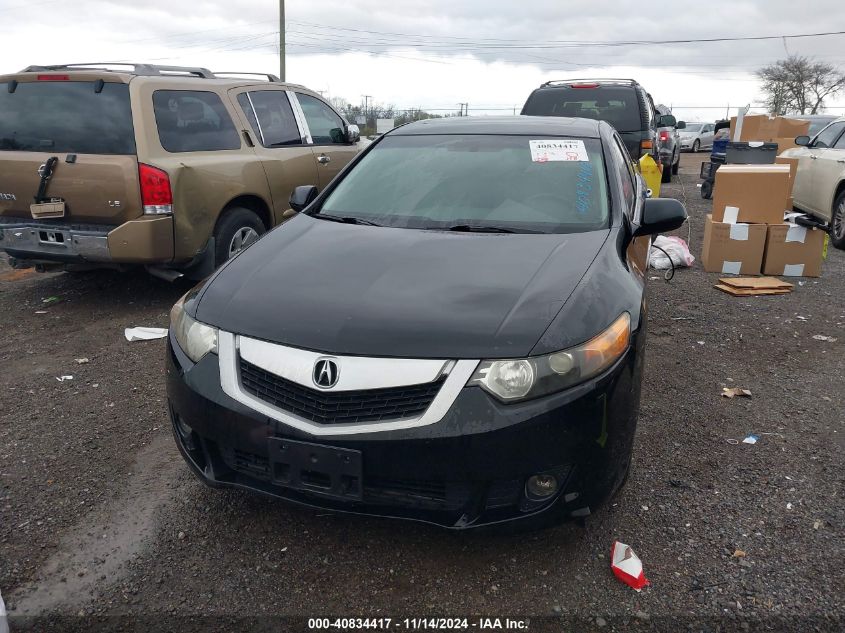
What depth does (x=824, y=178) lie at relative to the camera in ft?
27.4

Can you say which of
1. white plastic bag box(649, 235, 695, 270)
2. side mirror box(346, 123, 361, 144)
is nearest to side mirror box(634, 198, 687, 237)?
white plastic bag box(649, 235, 695, 270)

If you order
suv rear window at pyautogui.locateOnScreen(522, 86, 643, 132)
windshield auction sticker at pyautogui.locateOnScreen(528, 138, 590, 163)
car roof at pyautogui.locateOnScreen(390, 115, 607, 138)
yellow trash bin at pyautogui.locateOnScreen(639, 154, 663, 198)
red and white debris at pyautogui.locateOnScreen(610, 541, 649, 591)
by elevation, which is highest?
suv rear window at pyautogui.locateOnScreen(522, 86, 643, 132)

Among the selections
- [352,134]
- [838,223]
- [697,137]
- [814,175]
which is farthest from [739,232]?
[697,137]

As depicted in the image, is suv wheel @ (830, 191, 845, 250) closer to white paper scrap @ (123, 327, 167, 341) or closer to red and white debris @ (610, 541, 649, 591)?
red and white debris @ (610, 541, 649, 591)

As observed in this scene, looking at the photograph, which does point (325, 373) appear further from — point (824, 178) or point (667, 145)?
point (667, 145)

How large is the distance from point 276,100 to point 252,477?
16.5ft

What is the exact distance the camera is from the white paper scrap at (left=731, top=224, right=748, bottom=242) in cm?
665

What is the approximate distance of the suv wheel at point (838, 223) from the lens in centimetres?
803

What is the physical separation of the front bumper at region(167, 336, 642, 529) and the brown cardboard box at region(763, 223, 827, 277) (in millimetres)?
5096

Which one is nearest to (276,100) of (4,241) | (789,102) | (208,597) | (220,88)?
(220,88)

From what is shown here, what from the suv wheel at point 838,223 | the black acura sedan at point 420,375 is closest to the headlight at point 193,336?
the black acura sedan at point 420,375

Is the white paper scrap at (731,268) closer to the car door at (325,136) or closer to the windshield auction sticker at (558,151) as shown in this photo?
the windshield auction sticker at (558,151)

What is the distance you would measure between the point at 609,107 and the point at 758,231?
3.61m

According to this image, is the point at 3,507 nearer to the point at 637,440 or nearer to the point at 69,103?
the point at 637,440
